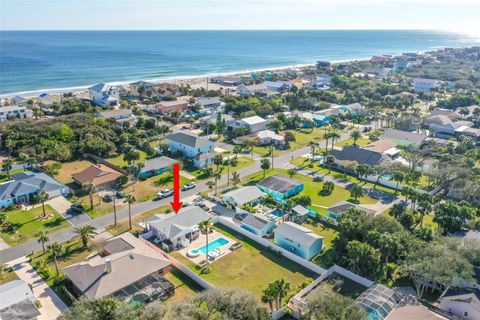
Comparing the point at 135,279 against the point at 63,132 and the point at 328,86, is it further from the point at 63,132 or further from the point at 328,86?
the point at 328,86

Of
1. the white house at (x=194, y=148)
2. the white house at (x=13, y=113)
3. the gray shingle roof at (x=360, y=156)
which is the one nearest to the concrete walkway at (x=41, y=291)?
the white house at (x=194, y=148)

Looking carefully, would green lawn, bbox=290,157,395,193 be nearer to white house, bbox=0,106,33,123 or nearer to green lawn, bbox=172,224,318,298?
green lawn, bbox=172,224,318,298

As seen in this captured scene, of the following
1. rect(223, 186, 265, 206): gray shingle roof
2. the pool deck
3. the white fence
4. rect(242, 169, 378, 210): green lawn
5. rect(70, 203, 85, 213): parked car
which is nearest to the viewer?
the white fence

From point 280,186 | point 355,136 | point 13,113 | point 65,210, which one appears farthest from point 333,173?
point 13,113

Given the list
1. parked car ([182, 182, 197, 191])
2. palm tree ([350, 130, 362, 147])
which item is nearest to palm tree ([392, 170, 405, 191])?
palm tree ([350, 130, 362, 147])

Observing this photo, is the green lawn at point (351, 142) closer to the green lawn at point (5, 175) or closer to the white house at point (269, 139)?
the white house at point (269, 139)

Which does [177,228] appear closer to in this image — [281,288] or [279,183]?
[281,288]
